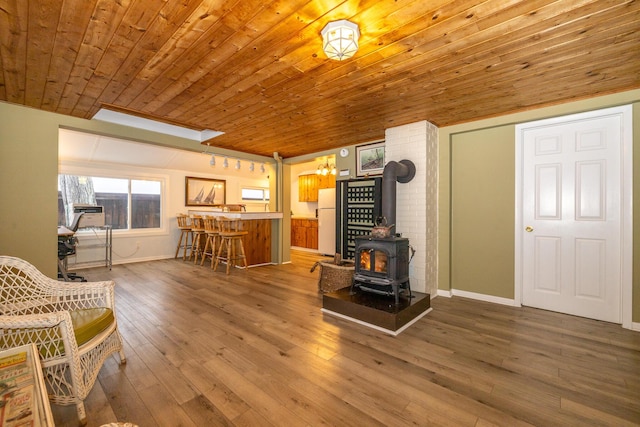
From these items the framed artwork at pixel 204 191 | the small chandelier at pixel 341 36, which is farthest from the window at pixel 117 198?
the small chandelier at pixel 341 36

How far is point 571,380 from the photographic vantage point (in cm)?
188

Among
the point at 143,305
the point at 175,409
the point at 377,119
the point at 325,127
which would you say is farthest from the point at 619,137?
the point at 143,305

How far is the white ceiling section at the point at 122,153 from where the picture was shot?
4824mm

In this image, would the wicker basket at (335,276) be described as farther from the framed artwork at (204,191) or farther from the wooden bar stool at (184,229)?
the framed artwork at (204,191)

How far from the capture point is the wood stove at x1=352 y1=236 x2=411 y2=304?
115 inches

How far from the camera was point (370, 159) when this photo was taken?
4.45 metres

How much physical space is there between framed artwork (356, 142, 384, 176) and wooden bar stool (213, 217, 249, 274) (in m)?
2.34

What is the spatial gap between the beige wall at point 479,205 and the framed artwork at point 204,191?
5.38m

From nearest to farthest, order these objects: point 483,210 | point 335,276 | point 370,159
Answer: point 483,210 < point 335,276 < point 370,159

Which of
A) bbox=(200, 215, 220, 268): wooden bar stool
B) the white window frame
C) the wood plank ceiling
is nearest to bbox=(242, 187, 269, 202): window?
the white window frame

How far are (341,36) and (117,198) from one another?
5.99 meters

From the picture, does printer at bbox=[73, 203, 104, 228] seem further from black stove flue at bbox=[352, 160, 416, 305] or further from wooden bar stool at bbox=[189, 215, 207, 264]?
black stove flue at bbox=[352, 160, 416, 305]

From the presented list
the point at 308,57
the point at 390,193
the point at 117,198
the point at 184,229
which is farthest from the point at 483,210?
the point at 117,198

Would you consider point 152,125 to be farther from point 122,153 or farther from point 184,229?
point 184,229
